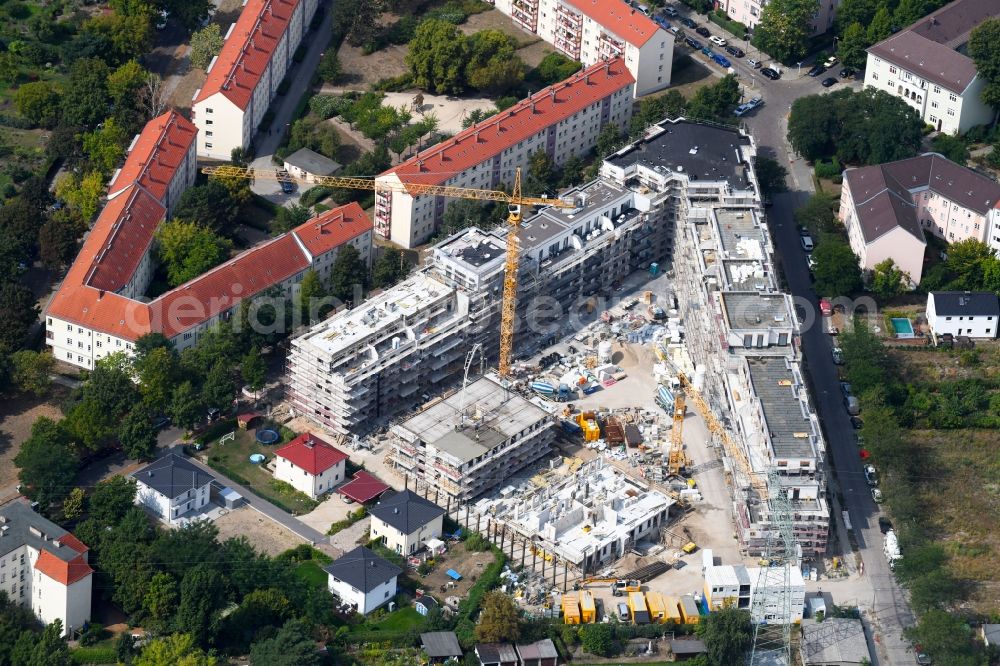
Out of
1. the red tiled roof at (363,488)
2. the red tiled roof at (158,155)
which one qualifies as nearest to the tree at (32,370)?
the red tiled roof at (158,155)

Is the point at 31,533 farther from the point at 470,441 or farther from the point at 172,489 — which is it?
the point at 470,441

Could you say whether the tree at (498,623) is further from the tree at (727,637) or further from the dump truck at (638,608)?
the tree at (727,637)

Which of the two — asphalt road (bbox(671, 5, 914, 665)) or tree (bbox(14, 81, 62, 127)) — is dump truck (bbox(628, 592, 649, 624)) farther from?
tree (bbox(14, 81, 62, 127))

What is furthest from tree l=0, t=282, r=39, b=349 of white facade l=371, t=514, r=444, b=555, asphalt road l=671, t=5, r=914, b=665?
asphalt road l=671, t=5, r=914, b=665

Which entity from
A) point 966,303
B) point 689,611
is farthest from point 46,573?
point 966,303

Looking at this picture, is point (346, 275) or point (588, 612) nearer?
point (588, 612)

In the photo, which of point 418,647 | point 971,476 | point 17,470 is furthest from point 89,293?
point 971,476
